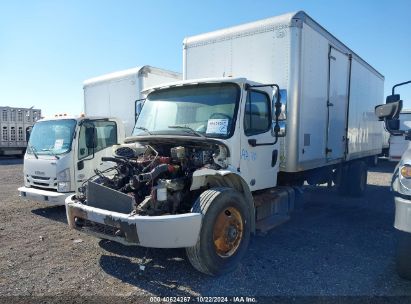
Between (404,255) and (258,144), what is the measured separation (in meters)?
2.34

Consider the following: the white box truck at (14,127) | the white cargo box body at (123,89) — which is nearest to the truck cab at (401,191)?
the white cargo box body at (123,89)

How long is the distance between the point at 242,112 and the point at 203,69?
2399 millimetres

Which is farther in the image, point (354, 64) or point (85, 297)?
point (354, 64)

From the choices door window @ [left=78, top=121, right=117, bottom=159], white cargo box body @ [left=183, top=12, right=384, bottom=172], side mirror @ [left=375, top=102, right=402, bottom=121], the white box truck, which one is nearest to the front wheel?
white cargo box body @ [left=183, top=12, right=384, bottom=172]

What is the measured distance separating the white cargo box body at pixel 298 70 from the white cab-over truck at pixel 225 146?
0.02 metres

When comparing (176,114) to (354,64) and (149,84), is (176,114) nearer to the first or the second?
(149,84)

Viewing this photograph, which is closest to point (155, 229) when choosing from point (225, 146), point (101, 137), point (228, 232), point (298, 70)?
point (228, 232)

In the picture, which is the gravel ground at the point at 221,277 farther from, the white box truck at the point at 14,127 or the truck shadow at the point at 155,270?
the white box truck at the point at 14,127

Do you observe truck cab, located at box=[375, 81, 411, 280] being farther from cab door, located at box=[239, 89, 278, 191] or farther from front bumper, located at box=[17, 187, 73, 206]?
front bumper, located at box=[17, 187, 73, 206]

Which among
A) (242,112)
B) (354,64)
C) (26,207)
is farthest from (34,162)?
(354,64)

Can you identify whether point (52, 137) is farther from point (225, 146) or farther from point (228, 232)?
point (228, 232)

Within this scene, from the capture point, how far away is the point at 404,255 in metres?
3.88

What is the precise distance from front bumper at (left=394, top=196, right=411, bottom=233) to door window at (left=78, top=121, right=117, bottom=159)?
6.33 metres

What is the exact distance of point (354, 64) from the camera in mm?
8453
